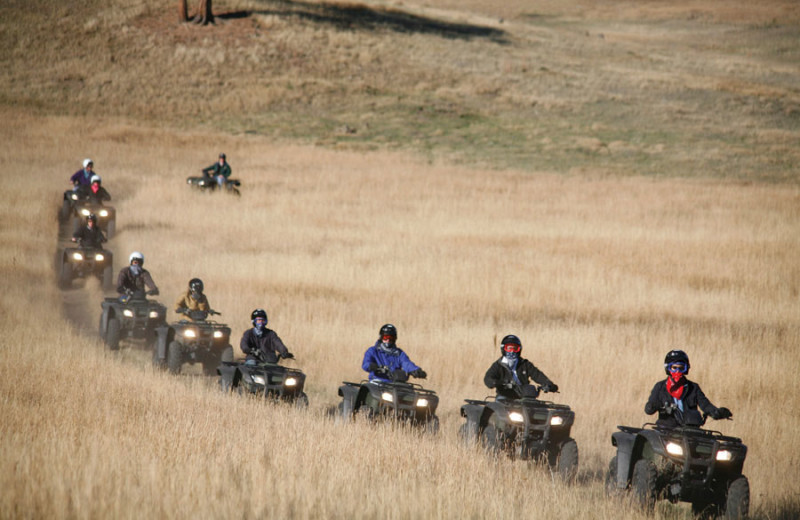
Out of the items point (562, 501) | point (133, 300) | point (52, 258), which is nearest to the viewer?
point (562, 501)

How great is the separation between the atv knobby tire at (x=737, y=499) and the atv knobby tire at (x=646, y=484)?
0.71m

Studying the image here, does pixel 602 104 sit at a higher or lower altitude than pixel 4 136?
higher

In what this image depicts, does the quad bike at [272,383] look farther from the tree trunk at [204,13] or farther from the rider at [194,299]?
the tree trunk at [204,13]

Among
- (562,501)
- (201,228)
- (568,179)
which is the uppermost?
(568,179)

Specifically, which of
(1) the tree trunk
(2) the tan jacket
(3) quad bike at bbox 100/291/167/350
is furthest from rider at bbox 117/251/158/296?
(1) the tree trunk

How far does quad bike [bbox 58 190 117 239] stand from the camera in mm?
26000

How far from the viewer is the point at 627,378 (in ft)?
49.8

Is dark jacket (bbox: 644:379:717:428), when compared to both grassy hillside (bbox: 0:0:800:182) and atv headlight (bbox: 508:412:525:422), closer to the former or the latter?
atv headlight (bbox: 508:412:525:422)

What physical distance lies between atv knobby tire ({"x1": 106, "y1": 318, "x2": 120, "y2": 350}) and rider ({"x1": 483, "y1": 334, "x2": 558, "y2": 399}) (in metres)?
8.42

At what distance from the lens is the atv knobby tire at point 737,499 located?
28.5ft

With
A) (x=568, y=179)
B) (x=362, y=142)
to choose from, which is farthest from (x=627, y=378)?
(x=362, y=142)

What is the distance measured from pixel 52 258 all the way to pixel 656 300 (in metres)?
15.5

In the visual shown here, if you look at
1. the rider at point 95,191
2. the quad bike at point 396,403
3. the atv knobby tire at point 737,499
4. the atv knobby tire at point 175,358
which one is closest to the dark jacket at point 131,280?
the atv knobby tire at point 175,358

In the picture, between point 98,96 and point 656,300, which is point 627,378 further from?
point 98,96
